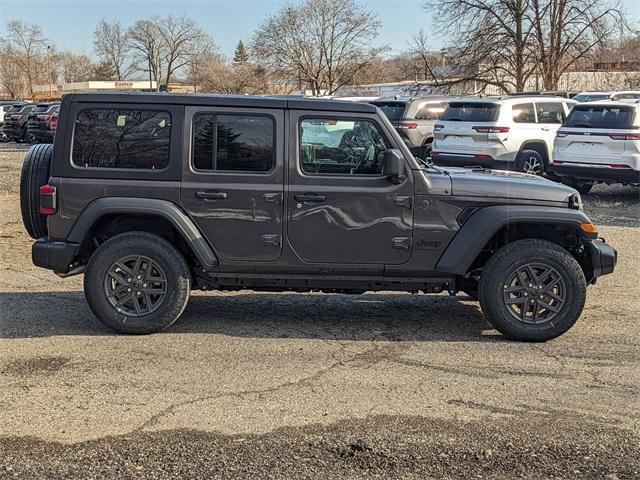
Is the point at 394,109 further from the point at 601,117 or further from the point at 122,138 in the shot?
the point at 122,138

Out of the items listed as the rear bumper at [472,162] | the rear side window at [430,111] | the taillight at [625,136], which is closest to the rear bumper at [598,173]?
the taillight at [625,136]

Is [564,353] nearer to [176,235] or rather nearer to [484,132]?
[176,235]

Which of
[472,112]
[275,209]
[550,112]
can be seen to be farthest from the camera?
[550,112]

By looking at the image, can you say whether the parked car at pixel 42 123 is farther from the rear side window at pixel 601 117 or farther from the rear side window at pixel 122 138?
the rear side window at pixel 122 138

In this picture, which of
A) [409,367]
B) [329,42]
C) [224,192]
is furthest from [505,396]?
[329,42]

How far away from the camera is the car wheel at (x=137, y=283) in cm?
605

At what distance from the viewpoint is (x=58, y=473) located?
3812mm

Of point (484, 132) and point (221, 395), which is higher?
point (484, 132)

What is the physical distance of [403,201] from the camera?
607 cm

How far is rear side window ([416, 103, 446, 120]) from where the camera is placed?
19859 mm

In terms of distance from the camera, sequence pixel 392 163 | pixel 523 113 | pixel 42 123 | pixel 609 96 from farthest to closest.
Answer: pixel 42 123, pixel 609 96, pixel 523 113, pixel 392 163

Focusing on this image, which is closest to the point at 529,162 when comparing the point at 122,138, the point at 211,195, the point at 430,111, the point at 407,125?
the point at 407,125

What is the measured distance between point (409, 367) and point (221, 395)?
137 cm

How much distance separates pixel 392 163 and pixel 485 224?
849 mm
